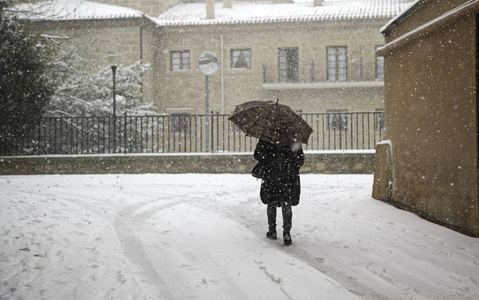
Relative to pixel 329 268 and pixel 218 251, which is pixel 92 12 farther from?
pixel 329 268

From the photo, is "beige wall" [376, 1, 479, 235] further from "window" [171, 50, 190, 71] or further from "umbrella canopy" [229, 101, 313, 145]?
"window" [171, 50, 190, 71]

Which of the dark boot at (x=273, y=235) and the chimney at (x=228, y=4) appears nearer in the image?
the dark boot at (x=273, y=235)

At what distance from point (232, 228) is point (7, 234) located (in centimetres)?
255

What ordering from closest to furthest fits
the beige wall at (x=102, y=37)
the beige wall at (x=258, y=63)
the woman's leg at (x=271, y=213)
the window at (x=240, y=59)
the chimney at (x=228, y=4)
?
the woman's leg at (x=271, y=213) → the beige wall at (x=102, y=37) → the beige wall at (x=258, y=63) → the window at (x=240, y=59) → the chimney at (x=228, y=4)

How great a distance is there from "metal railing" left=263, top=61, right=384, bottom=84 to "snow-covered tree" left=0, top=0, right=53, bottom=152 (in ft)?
44.0

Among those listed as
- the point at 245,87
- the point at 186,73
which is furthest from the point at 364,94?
the point at 186,73

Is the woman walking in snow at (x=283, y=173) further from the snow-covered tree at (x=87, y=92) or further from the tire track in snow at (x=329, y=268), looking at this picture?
the snow-covered tree at (x=87, y=92)

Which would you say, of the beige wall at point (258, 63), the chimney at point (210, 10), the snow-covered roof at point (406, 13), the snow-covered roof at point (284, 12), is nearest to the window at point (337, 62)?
the beige wall at point (258, 63)

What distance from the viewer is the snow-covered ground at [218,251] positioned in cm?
361

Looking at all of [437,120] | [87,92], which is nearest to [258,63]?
[87,92]

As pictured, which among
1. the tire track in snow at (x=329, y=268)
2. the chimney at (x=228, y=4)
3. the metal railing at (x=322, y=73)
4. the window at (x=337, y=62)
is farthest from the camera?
the chimney at (x=228, y=4)

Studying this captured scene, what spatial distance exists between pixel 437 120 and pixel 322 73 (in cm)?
1957

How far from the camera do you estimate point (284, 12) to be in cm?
2559

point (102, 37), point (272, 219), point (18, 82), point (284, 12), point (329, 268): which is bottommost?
point (329, 268)
